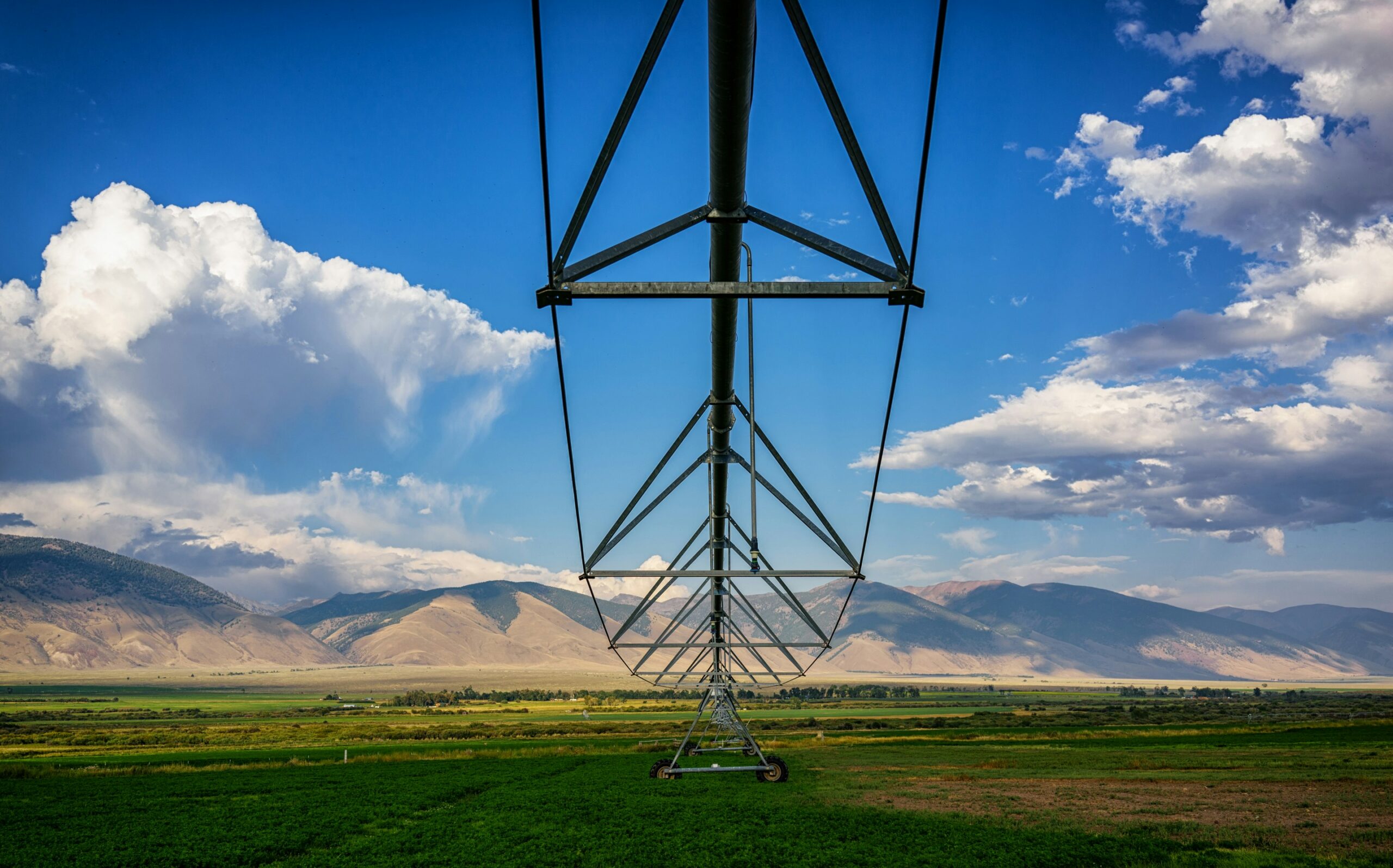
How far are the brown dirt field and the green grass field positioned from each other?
165mm

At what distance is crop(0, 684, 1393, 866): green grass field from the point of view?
2378 cm

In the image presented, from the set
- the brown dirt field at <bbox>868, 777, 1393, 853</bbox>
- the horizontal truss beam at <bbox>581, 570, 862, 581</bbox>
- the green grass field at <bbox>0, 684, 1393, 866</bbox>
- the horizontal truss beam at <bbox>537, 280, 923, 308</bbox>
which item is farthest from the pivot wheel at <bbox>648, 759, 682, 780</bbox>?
the horizontal truss beam at <bbox>537, 280, 923, 308</bbox>

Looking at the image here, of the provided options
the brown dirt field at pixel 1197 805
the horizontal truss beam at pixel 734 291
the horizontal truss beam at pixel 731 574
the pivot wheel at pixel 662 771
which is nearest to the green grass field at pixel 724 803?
the brown dirt field at pixel 1197 805

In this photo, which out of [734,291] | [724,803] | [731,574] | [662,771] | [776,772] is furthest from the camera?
[662,771]

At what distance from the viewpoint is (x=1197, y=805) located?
103 feet

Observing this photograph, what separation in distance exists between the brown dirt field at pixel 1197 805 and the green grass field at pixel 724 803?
0.54 ft

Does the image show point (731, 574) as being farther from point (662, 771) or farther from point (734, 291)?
point (662, 771)

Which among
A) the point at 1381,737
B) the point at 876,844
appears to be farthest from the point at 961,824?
the point at 1381,737

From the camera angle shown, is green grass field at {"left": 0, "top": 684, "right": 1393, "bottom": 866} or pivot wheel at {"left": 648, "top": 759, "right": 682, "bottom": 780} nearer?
green grass field at {"left": 0, "top": 684, "right": 1393, "bottom": 866}

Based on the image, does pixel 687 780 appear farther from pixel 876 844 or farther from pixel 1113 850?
pixel 1113 850

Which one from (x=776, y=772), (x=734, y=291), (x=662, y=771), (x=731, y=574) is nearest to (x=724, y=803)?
(x=776, y=772)

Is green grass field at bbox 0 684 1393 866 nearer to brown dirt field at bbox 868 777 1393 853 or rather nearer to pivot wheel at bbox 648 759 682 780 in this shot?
brown dirt field at bbox 868 777 1393 853

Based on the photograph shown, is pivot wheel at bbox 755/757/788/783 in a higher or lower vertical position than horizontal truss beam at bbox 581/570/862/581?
lower

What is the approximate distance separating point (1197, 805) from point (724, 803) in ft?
58.8
